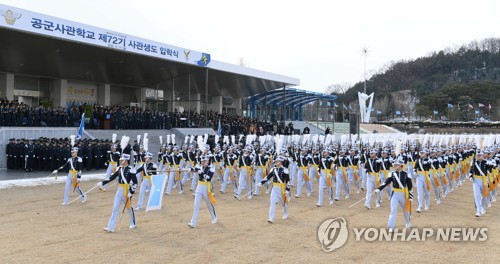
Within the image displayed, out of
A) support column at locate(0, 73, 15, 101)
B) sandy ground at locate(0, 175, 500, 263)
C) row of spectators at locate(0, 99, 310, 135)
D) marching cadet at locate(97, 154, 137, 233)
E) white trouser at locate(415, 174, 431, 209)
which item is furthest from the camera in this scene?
support column at locate(0, 73, 15, 101)

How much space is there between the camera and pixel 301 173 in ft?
55.7

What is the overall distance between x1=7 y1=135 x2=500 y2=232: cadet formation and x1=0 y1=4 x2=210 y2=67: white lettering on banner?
5.83 meters

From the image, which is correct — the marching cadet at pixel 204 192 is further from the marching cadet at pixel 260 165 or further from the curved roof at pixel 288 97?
the curved roof at pixel 288 97

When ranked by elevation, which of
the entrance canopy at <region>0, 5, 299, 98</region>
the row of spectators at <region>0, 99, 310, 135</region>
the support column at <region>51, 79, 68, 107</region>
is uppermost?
Answer: the entrance canopy at <region>0, 5, 299, 98</region>

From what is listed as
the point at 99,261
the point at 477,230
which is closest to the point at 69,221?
the point at 99,261

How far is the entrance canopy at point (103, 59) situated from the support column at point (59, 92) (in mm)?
553

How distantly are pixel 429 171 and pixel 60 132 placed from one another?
20430 mm

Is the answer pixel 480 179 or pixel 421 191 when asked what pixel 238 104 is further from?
pixel 480 179

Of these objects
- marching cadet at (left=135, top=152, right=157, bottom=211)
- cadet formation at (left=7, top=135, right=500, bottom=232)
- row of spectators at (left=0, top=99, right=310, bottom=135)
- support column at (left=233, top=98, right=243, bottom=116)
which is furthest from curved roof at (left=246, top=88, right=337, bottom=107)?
marching cadet at (left=135, top=152, right=157, bottom=211)

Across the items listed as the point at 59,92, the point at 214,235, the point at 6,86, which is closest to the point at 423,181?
the point at 214,235

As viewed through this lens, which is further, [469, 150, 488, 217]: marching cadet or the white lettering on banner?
the white lettering on banner

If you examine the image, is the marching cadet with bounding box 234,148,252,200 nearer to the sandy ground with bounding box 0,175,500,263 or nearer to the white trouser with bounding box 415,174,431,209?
the sandy ground with bounding box 0,175,500,263

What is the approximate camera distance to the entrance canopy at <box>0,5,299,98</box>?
76.5 ft

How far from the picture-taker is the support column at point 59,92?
34884 mm
